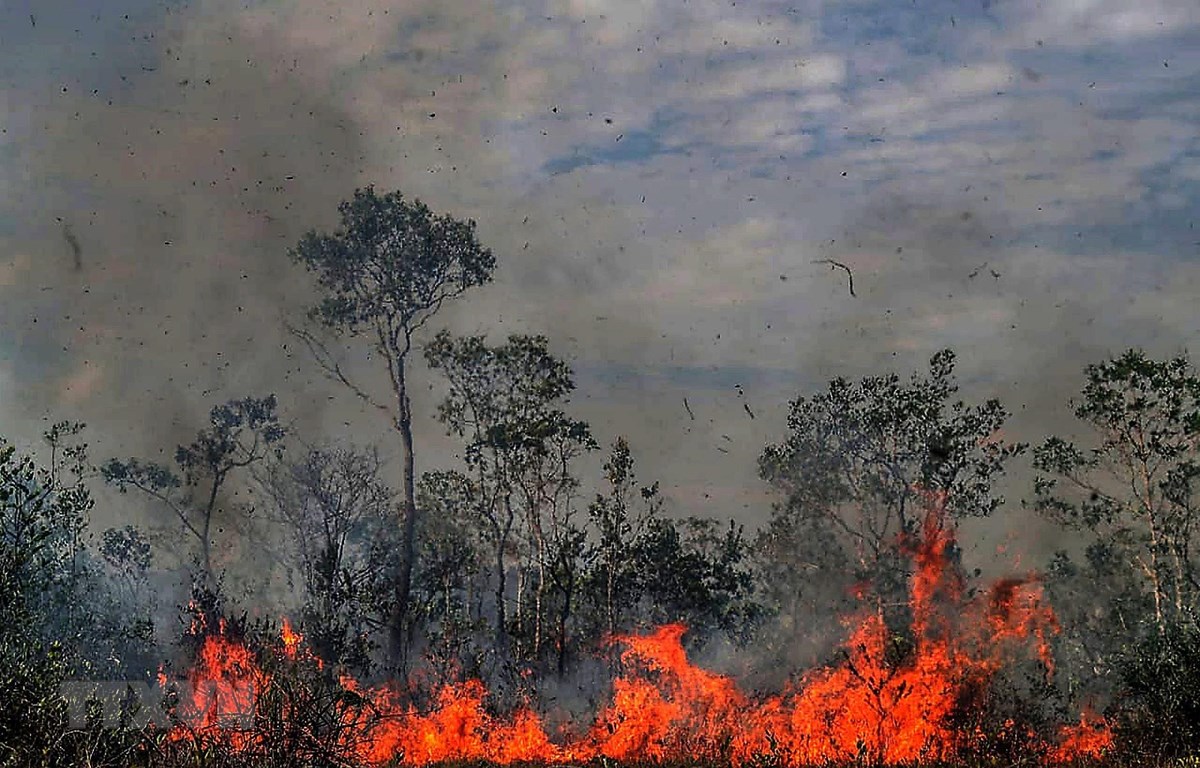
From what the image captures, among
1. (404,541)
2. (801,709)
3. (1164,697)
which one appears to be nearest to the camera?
(1164,697)

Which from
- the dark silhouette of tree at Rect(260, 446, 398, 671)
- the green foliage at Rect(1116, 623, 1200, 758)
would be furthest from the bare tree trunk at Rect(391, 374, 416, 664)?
the green foliage at Rect(1116, 623, 1200, 758)

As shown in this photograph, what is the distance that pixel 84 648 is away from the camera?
44.1 m

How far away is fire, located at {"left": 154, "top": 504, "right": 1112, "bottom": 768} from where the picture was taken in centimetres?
2584

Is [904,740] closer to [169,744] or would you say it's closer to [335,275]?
[169,744]

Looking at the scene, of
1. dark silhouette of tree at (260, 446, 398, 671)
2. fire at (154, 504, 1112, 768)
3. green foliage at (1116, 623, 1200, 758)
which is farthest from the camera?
dark silhouette of tree at (260, 446, 398, 671)

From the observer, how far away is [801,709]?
2728 cm

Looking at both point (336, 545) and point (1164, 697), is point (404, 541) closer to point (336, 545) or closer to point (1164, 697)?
point (336, 545)

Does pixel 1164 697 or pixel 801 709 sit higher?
pixel 1164 697

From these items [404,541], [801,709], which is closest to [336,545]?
[404,541]

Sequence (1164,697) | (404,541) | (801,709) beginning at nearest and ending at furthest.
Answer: (1164,697) → (801,709) → (404,541)

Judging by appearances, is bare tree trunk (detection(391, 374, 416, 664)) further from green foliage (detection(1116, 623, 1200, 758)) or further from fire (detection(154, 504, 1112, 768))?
green foliage (detection(1116, 623, 1200, 758))

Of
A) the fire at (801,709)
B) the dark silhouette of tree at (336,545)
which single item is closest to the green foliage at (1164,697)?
the fire at (801,709)

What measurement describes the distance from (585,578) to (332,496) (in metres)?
11.1

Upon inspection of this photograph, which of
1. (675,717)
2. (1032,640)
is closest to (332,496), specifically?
(675,717)
